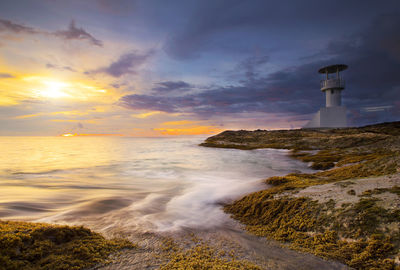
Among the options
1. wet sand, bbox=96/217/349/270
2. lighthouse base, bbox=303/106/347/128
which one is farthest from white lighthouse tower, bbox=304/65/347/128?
wet sand, bbox=96/217/349/270

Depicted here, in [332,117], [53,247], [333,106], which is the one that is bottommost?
[53,247]

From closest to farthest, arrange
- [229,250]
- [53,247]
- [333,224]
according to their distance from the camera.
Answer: [53,247]
[229,250]
[333,224]

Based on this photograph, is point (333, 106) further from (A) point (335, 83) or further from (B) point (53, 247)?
(B) point (53, 247)

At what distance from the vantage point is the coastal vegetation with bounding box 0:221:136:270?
2186 mm

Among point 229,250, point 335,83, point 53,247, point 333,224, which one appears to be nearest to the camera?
point 53,247

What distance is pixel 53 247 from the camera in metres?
2.52

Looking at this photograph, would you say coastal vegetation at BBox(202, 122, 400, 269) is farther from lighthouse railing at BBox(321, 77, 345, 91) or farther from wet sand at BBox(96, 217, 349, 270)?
lighthouse railing at BBox(321, 77, 345, 91)

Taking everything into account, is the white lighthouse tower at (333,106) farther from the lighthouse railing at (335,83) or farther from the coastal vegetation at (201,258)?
the coastal vegetation at (201,258)

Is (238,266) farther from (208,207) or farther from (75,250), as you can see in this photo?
(208,207)

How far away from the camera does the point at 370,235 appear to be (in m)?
2.67

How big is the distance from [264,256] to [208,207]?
2876mm

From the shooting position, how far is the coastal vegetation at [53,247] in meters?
2.19

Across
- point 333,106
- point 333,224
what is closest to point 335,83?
point 333,106

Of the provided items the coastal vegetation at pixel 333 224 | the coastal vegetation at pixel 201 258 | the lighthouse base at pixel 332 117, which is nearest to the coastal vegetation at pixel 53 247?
the coastal vegetation at pixel 201 258
